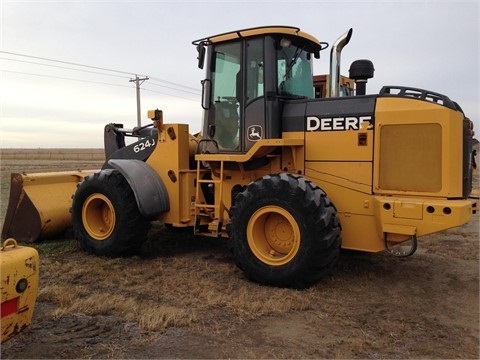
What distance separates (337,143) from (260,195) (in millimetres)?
1051

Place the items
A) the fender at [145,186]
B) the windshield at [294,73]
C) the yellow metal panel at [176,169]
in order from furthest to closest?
the yellow metal panel at [176,169] → the fender at [145,186] → the windshield at [294,73]

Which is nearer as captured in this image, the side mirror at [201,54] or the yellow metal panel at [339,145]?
the yellow metal panel at [339,145]

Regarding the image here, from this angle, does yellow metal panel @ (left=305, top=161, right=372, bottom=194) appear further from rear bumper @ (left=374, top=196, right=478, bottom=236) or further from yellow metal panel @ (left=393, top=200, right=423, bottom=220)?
yellow metal panel @ (left=393, top=200, right=423, bottom=220)

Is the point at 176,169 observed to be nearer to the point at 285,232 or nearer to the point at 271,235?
the point at 271,235

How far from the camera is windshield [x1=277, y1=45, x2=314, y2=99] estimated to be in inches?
227

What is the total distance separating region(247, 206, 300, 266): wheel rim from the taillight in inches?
103

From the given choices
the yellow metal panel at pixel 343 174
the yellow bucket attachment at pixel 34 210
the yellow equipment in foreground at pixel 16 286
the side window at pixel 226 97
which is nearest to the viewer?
the yellow equipment in foreground at pixel 16 286

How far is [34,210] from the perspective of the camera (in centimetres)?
698

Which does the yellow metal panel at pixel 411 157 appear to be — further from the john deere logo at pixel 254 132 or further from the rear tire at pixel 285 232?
the john deere logo at pixel 254 132

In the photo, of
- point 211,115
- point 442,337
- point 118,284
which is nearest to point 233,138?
point 211,115

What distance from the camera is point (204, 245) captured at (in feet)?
23.8

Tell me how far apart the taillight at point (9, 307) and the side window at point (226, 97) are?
335 centimetres

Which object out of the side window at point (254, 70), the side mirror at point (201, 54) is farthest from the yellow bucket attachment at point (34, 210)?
the side window at point (254, 70)

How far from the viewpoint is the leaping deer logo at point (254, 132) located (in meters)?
5.68
